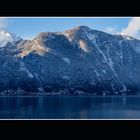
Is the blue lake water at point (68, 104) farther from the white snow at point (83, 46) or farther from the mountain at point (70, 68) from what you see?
the white snow at point (83, 46)

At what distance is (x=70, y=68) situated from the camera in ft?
97.2

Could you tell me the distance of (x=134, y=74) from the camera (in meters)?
23.7

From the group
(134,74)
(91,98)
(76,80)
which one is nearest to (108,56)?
(91,98)

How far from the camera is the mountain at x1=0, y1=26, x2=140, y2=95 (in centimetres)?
2500

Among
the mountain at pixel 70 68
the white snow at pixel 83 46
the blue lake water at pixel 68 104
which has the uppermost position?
the white snow at pixel 83 46

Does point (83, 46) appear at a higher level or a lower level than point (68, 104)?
higher

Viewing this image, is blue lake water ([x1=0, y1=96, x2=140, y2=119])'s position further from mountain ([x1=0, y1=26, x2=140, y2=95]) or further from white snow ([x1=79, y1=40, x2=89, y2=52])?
white snow ([x1=79, y1=40, x2=89, y2=52])

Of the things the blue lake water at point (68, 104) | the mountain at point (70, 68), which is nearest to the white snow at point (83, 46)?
the mountain at point (70, 68)

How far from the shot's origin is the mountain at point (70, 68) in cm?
2500

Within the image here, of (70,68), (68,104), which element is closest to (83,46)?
(70,68)

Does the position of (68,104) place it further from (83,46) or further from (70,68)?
(83,46)

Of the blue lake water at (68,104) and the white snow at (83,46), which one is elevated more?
the white snow at (83,46)

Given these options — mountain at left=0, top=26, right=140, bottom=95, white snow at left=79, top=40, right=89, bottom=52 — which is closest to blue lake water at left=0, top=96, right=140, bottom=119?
mountain at left=0, top=26, right=140, bottom=95
